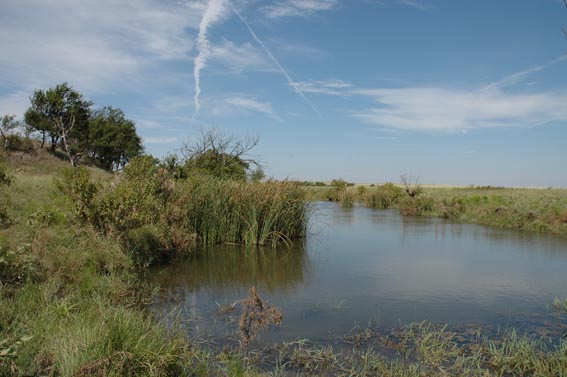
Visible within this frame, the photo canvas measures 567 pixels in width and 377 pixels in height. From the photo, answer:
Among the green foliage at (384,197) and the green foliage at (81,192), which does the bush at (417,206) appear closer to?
the green foliage at (384,197)

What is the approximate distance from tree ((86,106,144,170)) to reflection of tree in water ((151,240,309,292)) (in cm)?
3210

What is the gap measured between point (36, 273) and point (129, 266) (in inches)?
93.2

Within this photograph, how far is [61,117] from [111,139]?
5.13m

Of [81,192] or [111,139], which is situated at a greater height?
[111,139]

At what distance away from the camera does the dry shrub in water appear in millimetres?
5324

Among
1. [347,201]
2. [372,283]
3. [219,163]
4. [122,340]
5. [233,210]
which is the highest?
[219,163]

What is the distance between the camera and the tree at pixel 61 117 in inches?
1556

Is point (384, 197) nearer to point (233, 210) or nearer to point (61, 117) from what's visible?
point (233, 210)

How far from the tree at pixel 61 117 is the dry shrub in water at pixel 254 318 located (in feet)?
123

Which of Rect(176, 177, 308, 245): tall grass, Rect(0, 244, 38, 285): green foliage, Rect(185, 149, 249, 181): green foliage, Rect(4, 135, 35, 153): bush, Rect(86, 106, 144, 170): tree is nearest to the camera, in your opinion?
Rect(0, 244, 38, 285): green foliage

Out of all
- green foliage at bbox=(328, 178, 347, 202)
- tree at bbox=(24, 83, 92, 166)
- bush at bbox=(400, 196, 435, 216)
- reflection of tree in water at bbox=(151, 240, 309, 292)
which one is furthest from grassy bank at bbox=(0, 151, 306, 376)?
tree at bbox=(24, 83, 92, 166)

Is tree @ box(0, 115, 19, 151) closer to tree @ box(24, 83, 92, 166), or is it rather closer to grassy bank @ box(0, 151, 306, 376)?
tree @ box(24, 83, 92, 166)

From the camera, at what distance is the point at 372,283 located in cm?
912

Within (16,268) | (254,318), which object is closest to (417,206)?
(254,318)
